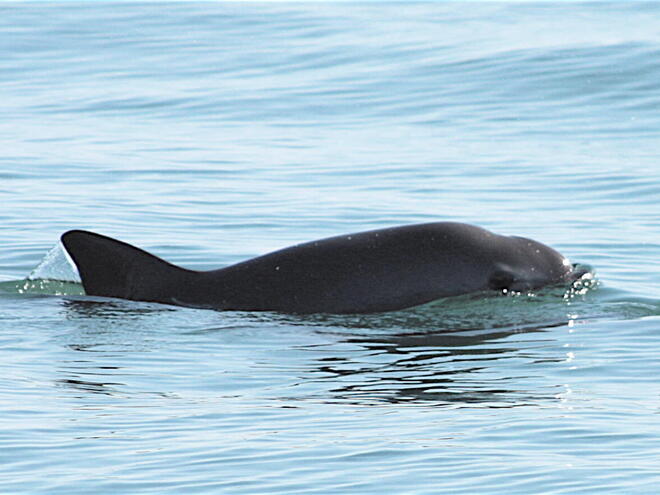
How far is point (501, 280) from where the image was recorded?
11.9 metres

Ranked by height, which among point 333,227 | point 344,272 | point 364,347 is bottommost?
point 364,347

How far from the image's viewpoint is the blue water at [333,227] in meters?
8.18

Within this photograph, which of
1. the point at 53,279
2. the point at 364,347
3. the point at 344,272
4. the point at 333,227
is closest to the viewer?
the point at 364,347

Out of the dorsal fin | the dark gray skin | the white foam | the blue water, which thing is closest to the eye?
the dark gray skin

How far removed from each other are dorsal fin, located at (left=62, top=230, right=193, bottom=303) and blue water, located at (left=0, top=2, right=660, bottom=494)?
0.55 ft

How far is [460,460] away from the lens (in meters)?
7.99

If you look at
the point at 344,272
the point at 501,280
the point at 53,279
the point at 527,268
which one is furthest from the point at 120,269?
the point at 527,268

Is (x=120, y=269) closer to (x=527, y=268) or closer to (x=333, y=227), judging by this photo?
(x=527, y=268)

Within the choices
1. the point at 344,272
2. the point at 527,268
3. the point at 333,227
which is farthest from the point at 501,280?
the point at 333,227

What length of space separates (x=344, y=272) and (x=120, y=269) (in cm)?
160

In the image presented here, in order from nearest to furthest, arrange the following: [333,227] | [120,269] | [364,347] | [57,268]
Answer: [364,347] < [120,269] < [57,268] < [333,227]

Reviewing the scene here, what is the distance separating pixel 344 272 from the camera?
11.8 metres

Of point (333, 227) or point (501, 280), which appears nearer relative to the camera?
point (501, 280)

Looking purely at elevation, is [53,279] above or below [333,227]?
below
